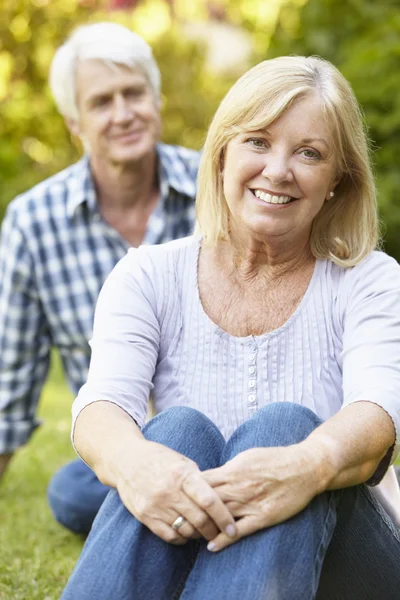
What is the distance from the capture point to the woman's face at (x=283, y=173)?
2.15 m

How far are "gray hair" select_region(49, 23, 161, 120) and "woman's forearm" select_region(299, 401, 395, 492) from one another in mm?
1997

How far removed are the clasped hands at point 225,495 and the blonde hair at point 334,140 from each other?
2.04 feet

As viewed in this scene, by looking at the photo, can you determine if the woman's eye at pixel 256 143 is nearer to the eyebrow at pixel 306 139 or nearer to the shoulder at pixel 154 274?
the eyebrow at pixel 306 139

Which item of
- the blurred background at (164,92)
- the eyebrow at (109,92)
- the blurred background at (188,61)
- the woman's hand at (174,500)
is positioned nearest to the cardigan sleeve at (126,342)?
the woman's hand at (174,500)

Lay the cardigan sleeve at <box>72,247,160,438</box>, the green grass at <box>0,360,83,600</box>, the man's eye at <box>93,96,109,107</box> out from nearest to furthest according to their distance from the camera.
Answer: the cardigan sleeve at <box>72,247,160,438</box>
the green grass at <box>0,360,83,600</box>
the man's eye at <box>93,96,109,107</box>

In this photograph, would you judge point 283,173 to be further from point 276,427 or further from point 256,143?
point 276,427

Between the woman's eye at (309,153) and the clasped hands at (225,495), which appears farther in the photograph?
the woman's eye at (309,153)

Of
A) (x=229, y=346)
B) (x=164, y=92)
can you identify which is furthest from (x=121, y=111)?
(x=164, y=92)

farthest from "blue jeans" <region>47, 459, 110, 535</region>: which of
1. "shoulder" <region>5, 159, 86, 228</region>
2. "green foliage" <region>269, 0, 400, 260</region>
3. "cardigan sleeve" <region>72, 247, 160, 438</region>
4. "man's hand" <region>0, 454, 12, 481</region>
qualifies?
"green foliage" <region>269, 0, 400, 260</region>

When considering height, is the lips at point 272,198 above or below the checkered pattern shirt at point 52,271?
above

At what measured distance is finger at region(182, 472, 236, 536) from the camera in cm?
179

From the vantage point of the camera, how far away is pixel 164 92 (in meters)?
9.94

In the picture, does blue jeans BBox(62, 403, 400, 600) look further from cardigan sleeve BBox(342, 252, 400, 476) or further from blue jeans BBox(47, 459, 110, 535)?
blue jeans BBox(47, 459, 110, 535)

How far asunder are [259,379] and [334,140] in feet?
1.85
